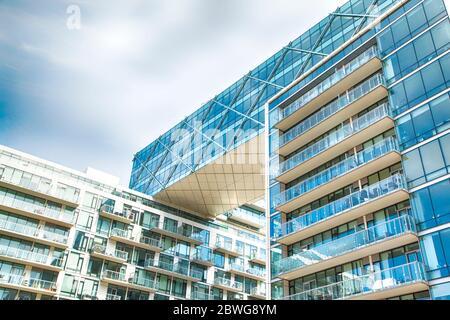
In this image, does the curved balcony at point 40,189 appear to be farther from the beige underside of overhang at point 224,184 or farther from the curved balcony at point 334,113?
the curved balcony at point 334,113

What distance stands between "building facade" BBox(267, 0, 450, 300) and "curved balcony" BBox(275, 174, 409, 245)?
2.6 inches

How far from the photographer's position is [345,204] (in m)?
27.8

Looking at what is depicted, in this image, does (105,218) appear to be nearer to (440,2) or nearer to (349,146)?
(349,146)

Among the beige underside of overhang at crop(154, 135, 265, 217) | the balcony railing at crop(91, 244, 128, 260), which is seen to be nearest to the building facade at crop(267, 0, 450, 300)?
the beige underside of overhang at crop(154, 135, 265, 217)

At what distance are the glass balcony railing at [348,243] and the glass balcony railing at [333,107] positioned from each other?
929cm

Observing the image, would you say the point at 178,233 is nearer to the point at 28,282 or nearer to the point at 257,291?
the point at 257,291

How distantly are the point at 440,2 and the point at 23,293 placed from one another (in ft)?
131

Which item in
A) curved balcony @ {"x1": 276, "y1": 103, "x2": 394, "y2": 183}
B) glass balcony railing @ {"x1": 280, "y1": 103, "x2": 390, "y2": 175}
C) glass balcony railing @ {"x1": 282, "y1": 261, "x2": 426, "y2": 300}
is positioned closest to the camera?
glass balcony railing @ {"x1": 282, "y1": 261, "x2": 426, "y2": 300}

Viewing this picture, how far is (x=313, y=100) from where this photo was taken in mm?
34094

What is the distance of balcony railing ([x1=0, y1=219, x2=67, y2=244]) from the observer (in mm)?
41625

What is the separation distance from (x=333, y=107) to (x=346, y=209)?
849cm

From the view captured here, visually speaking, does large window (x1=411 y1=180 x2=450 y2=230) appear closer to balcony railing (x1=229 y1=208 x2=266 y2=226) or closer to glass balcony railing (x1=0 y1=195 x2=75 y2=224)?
glass balcony railing (x1=0 y1=195 x2=75 y2=224)
